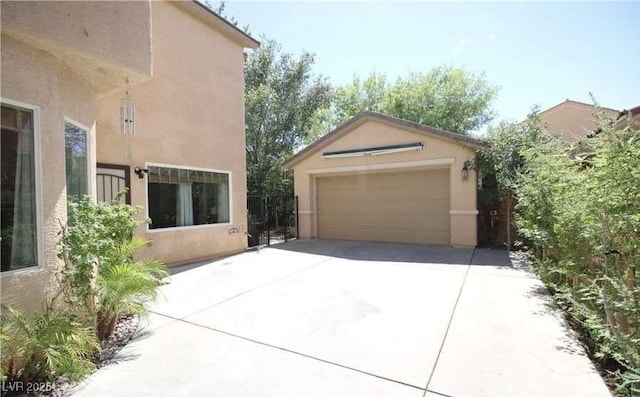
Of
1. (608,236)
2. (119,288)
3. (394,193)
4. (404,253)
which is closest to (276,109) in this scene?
(394,193)

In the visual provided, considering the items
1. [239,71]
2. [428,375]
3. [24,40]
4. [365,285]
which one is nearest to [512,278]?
[365,285]

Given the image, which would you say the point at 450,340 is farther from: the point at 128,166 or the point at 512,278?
the point at 128,166

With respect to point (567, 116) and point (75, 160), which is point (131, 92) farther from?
point (567, 116)

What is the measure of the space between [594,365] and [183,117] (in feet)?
30.4

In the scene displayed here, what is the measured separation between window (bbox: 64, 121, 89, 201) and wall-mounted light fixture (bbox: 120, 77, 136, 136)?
2129 mm

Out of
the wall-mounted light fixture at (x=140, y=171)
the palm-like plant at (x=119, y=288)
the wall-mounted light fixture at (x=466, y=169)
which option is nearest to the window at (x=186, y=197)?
the wall-mounted light fixture at (x=140, y=171)

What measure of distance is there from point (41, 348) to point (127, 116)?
5107 millimetres

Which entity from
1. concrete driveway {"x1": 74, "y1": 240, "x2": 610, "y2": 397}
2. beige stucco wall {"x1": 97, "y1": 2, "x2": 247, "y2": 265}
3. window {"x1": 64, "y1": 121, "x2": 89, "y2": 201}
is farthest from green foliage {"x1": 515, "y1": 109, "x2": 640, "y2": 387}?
beige stucco wall {"x1": 97, "y1": 2, "x2": 247, "y2": 265}

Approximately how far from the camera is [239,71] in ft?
33.0

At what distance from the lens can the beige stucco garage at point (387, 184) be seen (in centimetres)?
996

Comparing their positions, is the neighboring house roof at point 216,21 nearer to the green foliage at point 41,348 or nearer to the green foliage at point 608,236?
the green foliage at point 41,348

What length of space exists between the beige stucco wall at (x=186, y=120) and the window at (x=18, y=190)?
3.78 metres

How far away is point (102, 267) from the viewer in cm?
387

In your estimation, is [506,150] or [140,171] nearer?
[140,171]
